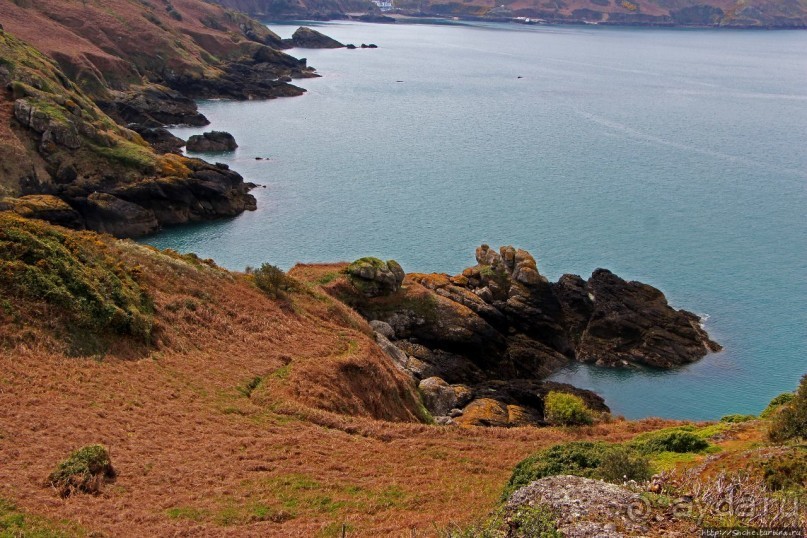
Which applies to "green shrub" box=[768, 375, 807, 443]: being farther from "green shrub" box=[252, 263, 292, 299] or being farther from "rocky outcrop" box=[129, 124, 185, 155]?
"rocky outcrop" box=[129, 124, 185, 155]

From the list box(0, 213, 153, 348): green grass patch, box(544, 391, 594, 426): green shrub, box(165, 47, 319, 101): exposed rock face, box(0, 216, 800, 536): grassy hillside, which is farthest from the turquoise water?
box(0, 213, 153, 348): green grass patch

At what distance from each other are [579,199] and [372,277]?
52420 millimetres

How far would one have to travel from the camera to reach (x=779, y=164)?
118 m

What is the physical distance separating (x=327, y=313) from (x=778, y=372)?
121 feet

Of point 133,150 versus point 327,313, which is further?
point 133,150

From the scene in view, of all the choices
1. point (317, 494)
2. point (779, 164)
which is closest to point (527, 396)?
point (317, 494)

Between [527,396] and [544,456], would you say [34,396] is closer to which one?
[544,456]

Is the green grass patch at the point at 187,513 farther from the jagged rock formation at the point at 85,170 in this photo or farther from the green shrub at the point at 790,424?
the jagged rock formation at the point at 85,170

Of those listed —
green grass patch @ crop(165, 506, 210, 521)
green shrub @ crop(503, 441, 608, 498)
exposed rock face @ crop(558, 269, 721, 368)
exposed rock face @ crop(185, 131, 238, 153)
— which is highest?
green shrub @ crop(503, 441, 608, 498)

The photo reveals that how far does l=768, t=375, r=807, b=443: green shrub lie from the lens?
27.5 metres

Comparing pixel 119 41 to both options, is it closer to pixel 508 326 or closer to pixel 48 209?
pixel 48 209

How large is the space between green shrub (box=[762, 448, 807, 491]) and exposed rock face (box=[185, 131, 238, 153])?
105m

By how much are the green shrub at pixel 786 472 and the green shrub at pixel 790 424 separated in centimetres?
610

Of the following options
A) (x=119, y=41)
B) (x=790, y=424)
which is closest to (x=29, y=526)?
(x=790, y=424)
